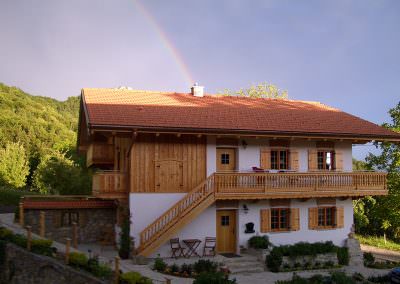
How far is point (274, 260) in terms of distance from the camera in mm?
19969

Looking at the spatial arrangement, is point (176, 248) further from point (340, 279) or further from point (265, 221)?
point (340, 279)

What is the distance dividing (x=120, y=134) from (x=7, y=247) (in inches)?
255

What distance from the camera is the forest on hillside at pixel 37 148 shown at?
3338 centimetres

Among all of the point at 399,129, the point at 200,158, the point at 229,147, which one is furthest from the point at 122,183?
the point at 399,129

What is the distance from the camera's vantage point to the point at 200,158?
835 inches

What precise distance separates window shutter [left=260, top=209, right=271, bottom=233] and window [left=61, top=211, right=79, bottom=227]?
8895 millimetres

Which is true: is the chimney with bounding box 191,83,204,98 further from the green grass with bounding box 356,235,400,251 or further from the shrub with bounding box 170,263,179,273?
the green grass with bounding box 356,235,400,251

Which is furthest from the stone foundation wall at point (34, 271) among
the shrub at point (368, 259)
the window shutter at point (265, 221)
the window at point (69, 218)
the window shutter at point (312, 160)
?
the shrub at point (368, 259)

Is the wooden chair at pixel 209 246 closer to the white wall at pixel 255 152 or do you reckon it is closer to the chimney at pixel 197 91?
A: the white wall at pixel 255 152

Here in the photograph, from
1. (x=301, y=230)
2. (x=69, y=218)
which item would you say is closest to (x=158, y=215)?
(x=69, y=218)

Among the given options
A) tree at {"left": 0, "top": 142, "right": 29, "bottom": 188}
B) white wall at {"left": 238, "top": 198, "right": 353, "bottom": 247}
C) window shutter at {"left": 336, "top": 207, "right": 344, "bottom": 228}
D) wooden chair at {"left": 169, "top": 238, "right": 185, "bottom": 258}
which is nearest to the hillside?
tree at {"left": 0, "top": 142, "right": 29, "bottom": 188}

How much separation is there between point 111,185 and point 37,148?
1489 inches

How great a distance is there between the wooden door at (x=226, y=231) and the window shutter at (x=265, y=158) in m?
2.62

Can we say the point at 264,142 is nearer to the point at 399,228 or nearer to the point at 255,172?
the point at 255,172
